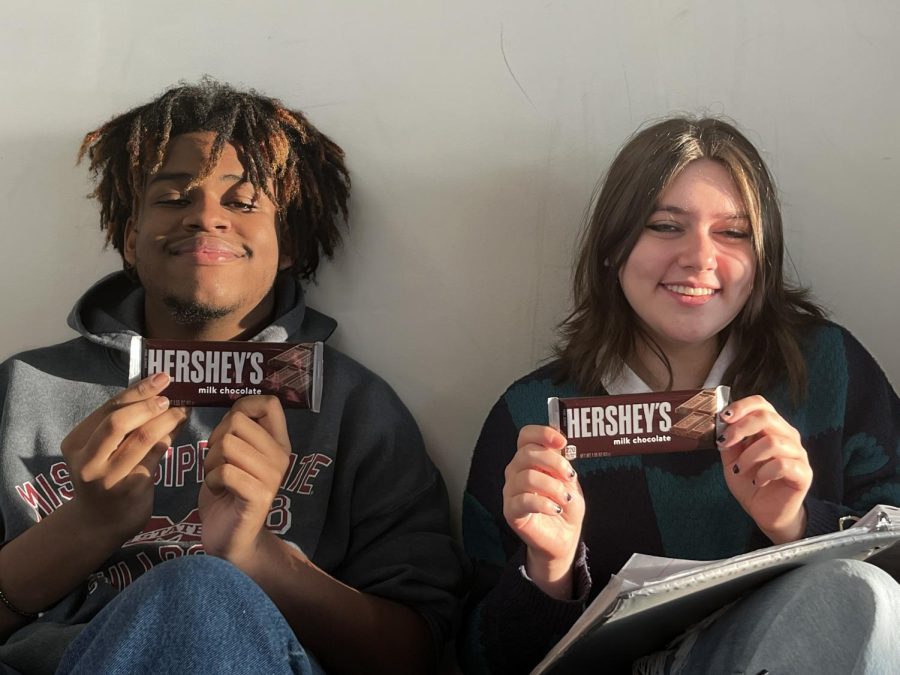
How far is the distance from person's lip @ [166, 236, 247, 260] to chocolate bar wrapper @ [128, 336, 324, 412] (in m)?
0.24

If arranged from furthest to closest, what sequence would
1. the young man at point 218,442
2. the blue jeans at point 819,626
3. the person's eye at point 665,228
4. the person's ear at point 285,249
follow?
the person's ear at point 285,249, the person's eye at point 665,228, the young man at point 218,442, the blue jeans at point 819,626

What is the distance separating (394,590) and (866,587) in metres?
0.62

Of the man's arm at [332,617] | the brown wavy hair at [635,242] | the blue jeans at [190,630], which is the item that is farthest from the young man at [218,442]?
the brown wavy hair at [635,242]

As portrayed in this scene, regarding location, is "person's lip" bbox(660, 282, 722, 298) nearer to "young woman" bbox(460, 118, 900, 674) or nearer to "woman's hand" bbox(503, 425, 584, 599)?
"young woman" bbox(460, 118, 900, 674)

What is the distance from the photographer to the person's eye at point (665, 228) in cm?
132

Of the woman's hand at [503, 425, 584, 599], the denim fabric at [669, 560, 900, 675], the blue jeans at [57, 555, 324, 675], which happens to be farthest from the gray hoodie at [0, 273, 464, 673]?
the denim fabric at [669, 560, 900, 675]

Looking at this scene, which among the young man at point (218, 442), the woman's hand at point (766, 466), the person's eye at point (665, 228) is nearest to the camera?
the woman's hand at point (766, 466)

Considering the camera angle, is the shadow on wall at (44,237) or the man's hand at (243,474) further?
the shadow on wall at (44,237)

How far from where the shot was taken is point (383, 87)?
163cm

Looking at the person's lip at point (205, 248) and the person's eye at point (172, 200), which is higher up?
the person's eye at point (172, 200)

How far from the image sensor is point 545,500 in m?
1.10

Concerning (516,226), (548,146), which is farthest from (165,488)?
(548,146)

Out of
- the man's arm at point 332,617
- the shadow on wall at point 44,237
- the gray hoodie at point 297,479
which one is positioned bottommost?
the man's arm at point 332,617

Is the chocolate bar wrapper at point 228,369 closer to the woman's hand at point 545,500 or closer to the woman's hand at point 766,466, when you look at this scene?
the woman's hand at point 545,500
